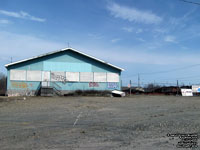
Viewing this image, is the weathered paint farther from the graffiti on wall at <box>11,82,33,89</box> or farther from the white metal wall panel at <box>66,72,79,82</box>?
the white metal wall panel at <box>66,72,79,82</box>

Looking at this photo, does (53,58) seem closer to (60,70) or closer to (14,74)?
(60,70)

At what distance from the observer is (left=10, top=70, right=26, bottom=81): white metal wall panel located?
1171 inches

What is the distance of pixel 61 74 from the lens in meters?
31.4

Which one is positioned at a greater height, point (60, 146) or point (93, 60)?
point (93, 60)

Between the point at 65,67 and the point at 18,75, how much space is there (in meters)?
7.27

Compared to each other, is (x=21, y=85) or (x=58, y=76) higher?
(x=58, y=76)

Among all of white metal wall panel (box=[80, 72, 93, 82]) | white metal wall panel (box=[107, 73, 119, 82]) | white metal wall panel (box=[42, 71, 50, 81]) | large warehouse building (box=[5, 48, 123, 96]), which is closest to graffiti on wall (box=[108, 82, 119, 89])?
large warehouse building (box=[5, 48, 123, 96])

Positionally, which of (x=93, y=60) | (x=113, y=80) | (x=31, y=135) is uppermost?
(x=93, y=60)

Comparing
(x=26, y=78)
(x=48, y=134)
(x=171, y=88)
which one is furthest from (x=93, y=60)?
(x=48, y=134)

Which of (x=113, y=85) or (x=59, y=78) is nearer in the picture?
(x=59, y=78)

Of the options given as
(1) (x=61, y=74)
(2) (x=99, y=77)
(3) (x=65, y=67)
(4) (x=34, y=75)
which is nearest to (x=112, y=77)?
(2) (x=99, y=77)

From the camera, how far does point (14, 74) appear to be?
97.9 ft

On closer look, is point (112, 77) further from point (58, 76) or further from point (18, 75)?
point (18, 75)

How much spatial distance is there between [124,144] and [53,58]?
2838 centimetres
